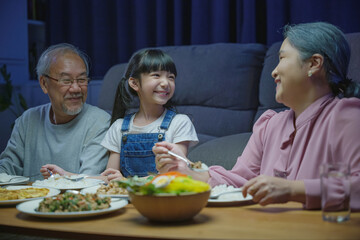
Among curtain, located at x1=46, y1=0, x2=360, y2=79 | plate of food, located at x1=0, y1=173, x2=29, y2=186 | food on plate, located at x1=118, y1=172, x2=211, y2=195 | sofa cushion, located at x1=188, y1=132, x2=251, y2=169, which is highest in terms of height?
curtain, located at x1=46, y1=0, x2=360, y2=79

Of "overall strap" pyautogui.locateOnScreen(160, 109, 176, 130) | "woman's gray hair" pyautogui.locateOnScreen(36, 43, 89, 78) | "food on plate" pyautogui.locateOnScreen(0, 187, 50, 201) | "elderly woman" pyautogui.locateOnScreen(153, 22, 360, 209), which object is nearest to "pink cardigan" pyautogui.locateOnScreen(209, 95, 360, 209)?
"elderly woman" pyautogui.locateOnScreen(153, 22, 360, 209)

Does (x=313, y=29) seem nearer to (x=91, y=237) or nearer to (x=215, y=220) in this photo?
(x=215, y=220)

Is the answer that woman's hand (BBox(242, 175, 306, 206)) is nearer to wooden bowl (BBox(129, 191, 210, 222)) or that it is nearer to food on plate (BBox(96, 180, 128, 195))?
wooden bowl (BBox(129, 191, 210, 222))

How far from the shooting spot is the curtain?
10.5ft

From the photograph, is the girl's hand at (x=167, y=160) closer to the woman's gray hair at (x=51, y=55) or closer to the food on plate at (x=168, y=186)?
the food on plate at (x=168, y=186)

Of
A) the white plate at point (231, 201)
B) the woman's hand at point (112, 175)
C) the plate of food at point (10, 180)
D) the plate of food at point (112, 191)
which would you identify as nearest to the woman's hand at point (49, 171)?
the plate of food at point (10, 180)

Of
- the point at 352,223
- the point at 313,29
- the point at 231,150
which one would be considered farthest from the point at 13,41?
the point at 352,223

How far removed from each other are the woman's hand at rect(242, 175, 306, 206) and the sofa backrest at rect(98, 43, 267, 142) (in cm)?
168

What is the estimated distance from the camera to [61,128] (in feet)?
8.17

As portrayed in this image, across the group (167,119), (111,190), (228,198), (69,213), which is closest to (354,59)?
(167,119)

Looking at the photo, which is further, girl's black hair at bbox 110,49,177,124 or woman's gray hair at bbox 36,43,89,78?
woman's gray hair at bbox 36,43,89,78

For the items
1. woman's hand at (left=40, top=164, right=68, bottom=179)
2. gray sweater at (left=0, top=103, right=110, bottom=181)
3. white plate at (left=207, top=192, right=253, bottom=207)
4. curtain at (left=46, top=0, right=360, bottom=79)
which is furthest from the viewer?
curtain at (left=46, top=0, right=360, bottom=79)

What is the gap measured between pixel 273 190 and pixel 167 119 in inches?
47.5

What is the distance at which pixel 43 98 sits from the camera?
15.5 ft
